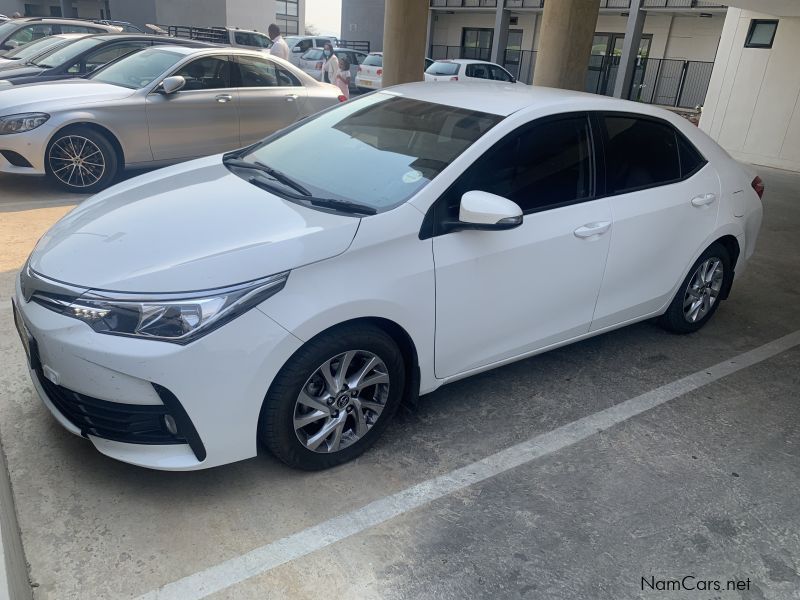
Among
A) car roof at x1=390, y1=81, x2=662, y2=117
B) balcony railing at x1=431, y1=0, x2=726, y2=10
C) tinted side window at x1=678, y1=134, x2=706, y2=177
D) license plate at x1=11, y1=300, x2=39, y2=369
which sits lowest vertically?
license plate at x1=11, y1=300, x2=39, y2=369

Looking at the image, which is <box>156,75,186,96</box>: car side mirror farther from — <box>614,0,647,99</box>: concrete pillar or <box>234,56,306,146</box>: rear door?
<box>614,0,647,99</box>: concrete pillar

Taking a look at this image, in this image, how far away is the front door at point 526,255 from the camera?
301cm

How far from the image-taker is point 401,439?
3217 mm

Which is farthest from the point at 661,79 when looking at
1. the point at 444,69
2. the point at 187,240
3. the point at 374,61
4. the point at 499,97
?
the point at 187,240

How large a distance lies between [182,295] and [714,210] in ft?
11.4

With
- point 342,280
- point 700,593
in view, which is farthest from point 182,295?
point 700,593

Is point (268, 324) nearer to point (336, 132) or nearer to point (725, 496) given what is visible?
point (336, 132)

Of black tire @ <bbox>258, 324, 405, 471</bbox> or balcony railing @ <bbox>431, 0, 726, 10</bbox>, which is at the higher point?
balcony railing @ <bbox>431, 0, 726, 10</bbox>

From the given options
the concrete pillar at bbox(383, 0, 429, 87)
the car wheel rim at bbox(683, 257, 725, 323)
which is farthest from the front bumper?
the concrete pillar at bbox(383, 0, 429, 87)

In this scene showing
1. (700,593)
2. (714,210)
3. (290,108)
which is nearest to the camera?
(700,593)

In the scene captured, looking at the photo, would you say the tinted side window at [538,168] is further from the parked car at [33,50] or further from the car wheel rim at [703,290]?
the parked car at [33,50]

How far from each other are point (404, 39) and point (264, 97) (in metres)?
2.80

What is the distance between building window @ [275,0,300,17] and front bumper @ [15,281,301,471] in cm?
5035

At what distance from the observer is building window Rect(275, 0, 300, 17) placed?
1874 inches
